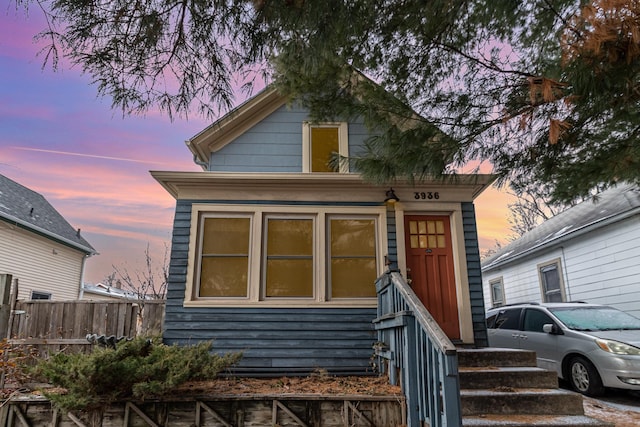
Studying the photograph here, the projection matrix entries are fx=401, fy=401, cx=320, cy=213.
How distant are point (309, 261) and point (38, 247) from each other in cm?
1003

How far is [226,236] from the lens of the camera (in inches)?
239

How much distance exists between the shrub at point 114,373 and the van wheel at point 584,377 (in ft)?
16.7

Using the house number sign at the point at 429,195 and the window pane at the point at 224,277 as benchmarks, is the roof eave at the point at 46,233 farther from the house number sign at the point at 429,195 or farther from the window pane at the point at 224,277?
the house number sign at the point at 429,195

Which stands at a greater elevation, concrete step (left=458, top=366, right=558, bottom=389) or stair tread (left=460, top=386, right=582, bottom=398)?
concrete step (left=458, top=366, right=558, bottom=389)

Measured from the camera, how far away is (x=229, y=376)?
5.41 m

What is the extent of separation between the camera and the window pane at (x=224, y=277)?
5875 millimetres

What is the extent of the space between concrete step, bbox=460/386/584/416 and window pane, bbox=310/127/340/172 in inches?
164

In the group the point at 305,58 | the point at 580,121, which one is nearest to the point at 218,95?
the point at 305,58

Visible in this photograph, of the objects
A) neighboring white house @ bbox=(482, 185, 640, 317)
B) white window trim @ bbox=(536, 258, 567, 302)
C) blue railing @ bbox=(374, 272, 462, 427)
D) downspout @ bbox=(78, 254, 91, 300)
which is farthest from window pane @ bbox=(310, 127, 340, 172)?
downspout @ bbox=(78, 254, 91, 300)

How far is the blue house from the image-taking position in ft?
18.6

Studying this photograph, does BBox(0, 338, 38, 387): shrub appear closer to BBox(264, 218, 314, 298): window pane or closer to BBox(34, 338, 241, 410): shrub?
BBox(34, 338, 241, 410): shrub

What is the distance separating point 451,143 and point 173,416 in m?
4.02

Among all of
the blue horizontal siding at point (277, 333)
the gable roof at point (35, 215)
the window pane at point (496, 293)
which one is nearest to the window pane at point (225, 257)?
the blue horizontal siding at point (277, 333)

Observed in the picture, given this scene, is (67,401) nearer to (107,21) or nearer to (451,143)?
(107,21)
